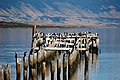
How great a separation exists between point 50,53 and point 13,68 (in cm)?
509

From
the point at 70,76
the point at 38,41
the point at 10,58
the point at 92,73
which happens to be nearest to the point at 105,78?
the point at 92,73

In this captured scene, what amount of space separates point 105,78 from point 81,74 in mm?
2484

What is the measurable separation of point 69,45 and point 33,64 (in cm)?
1147

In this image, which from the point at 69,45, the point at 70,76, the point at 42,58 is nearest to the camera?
the point at 70,76

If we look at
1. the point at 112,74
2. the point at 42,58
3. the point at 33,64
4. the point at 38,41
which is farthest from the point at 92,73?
the point at 33,64

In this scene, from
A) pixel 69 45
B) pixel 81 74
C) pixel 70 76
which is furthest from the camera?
pixel 69 45

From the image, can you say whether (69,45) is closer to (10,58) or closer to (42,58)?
(42,58)

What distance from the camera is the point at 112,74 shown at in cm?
4494

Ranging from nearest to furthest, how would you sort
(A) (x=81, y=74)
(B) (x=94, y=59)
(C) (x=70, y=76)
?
(C) (x=70, y=76)
(A) (x=81, y=74)
(B) (x=94, y=59)

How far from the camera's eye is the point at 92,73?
44.3m

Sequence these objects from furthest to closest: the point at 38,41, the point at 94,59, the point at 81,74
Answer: the point at 94,59, the point at 38,41, the point at 81,74

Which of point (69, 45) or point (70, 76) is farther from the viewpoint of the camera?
point (69, 45)

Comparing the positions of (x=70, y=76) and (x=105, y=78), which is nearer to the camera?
(x=70, y=76)

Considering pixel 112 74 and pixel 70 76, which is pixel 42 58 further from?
pixel 112 74
